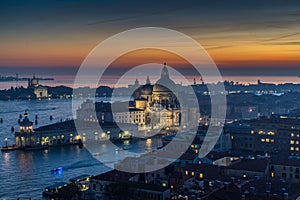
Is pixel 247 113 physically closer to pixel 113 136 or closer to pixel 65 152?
pixel 113 136

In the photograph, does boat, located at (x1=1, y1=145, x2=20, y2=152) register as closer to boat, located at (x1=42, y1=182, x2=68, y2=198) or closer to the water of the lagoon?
the water of the lagoon

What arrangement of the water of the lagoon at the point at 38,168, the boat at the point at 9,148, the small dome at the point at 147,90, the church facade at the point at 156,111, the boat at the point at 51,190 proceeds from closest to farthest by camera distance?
1. the boat at the point at 51,190
2. the water of the lagoon at the point at 38,168
3. the boat at the point at 9,148
4. the church facade at the point at 156,111
5. the small dome at the point at 147,90

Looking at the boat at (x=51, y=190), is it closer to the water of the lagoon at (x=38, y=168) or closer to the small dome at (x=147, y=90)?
the water of the lagoon at (x=38, y=168)

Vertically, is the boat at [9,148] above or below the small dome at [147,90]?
below

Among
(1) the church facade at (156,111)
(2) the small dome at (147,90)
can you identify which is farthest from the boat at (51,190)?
(2) the small dome at (147,90)

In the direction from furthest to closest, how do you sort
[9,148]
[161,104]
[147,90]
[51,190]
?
[147,90]
[161,104]
[9,148]
[51,190]

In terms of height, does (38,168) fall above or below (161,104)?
below

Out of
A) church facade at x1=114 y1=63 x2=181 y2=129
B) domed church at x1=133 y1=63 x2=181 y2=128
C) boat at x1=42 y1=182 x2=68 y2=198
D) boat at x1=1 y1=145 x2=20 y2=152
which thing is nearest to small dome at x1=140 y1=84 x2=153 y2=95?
domed church at x1=133 y1=63 x2=181 y2=128

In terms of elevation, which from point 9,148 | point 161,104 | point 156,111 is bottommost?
point 9,148

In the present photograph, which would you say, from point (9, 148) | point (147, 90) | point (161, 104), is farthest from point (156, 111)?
point (9, 148)

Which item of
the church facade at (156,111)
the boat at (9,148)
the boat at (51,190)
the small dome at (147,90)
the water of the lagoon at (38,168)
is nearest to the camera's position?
the boat at (51,190)

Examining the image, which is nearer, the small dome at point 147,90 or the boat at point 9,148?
the boat at point 9,148

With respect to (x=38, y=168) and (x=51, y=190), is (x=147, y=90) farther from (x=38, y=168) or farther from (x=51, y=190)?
(x=51, y=190)
